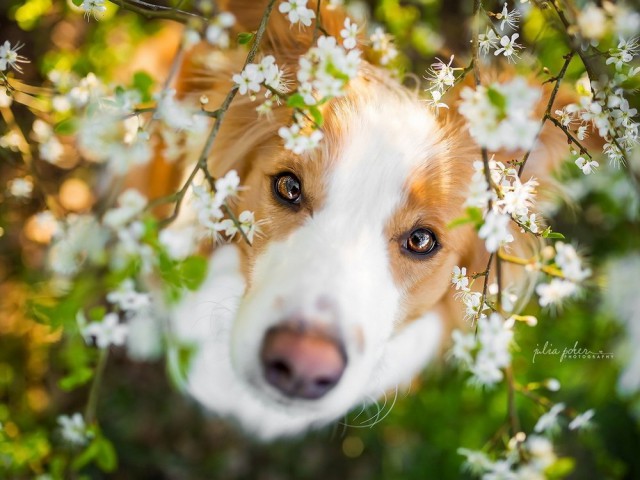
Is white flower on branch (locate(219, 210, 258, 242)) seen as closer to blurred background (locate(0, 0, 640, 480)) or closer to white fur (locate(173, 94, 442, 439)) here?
white fur (locate(173, 94, 442, 439))

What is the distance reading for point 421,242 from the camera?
5.89 ft

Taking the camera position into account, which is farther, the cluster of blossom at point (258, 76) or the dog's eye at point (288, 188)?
the dog's eye at point (288, 188)

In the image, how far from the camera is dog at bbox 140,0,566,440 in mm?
1529

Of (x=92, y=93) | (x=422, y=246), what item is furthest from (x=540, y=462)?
(x=92, y=93)

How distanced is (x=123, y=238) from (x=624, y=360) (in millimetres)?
2283

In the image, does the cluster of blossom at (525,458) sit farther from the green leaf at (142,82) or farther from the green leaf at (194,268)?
the green leaf at (142,82)

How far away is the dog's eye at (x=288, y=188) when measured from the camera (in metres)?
1.79

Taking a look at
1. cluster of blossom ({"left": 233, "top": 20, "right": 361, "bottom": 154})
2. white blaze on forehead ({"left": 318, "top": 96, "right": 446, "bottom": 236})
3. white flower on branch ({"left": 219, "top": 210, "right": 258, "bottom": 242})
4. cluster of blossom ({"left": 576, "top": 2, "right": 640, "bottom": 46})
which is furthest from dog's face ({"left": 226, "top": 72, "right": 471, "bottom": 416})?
cluster of blossom ({"left": 576, "top": 2, "right": 640, "bottom": 46})

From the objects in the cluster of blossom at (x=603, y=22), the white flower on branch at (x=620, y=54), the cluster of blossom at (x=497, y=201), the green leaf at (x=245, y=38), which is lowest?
the cluster of blossom at (x=497, y=201)

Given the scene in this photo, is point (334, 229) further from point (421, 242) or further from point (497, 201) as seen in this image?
point (497, 201)

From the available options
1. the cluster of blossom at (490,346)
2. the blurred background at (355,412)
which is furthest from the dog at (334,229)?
the blurred background at (355,412)

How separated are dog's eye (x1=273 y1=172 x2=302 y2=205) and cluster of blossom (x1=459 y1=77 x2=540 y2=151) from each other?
0.78 m

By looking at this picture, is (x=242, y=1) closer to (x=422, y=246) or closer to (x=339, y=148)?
(x=339, y=148)

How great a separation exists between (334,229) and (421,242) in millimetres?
311
